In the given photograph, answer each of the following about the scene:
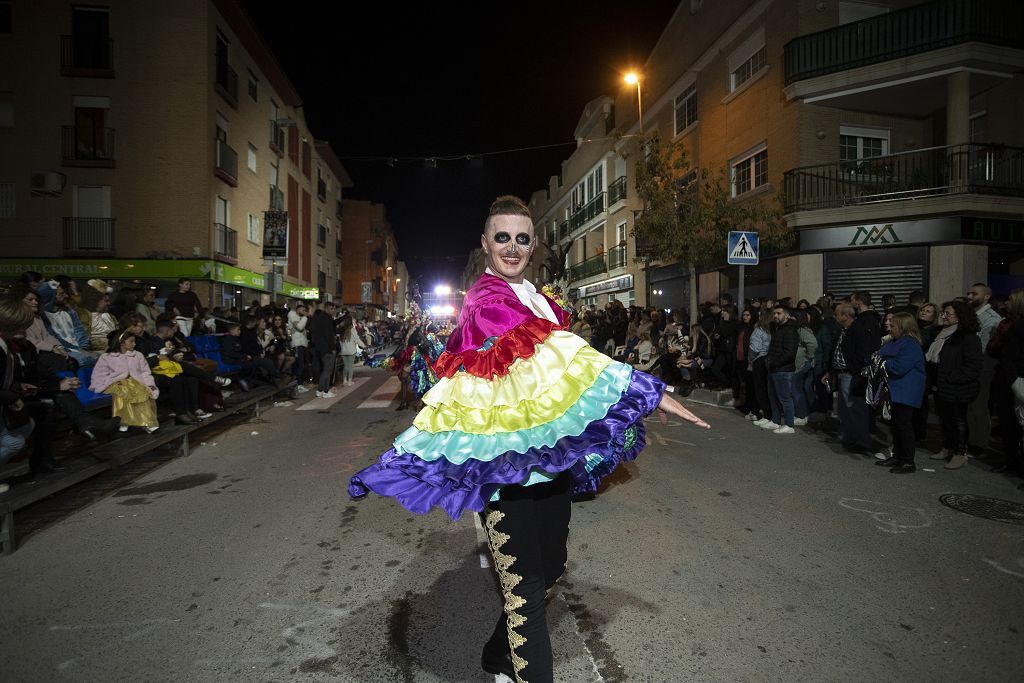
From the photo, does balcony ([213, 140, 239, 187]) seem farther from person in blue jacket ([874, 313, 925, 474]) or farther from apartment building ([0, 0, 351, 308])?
person in blue jacket ([874, 313, 925, 474])

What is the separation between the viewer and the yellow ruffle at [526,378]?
218 cm

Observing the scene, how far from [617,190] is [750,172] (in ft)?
35.2

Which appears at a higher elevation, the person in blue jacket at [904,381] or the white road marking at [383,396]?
the person in blue jacket at [904,381]

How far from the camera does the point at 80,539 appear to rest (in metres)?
4.35

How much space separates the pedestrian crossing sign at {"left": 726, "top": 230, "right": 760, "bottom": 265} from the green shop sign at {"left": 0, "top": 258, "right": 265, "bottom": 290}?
17798 millimetres

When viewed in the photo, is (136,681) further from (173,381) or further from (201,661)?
(173,381)

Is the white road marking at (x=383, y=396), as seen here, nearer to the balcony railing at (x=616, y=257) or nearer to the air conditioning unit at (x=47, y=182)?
the air conditioning unit at (x=47, y=182)

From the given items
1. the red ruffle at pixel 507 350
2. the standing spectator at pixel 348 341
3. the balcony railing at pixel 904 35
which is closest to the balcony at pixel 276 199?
the standing spectator at pixel 348 341

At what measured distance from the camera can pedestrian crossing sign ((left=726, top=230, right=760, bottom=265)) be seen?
10.9 metres

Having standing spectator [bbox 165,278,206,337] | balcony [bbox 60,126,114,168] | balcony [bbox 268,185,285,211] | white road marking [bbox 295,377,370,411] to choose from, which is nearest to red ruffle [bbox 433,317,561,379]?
white road marking [bbox 295,377,370,411]

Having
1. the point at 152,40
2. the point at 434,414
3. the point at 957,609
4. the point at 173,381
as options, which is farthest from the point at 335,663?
the point at 152,40

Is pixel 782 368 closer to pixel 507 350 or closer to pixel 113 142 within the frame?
pixel 507 350

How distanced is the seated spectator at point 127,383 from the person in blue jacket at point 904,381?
829cm

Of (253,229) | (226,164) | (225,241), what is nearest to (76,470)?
(225,241)
